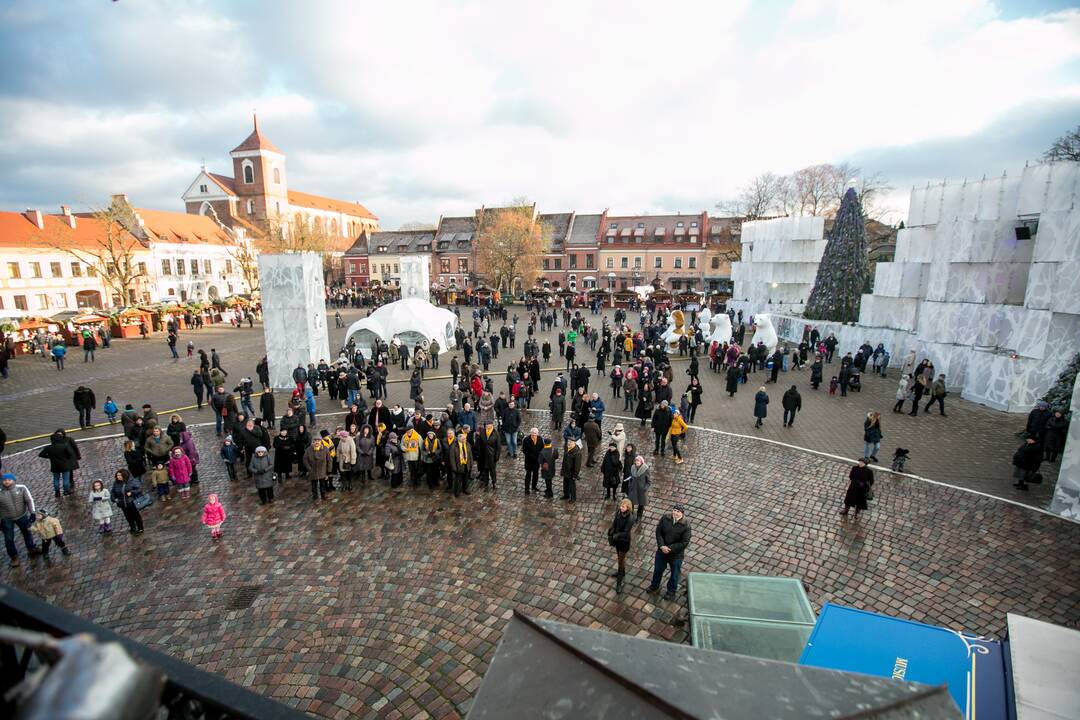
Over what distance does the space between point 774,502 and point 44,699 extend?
1143 centimetres

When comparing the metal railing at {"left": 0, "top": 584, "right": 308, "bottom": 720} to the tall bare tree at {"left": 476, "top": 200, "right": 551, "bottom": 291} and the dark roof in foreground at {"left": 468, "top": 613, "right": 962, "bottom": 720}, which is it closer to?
the dark roof in foreground at {"left": 468, "top": 613, "right": 962, "bottom": 720}

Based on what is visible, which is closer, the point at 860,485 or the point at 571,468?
the point at 860,485

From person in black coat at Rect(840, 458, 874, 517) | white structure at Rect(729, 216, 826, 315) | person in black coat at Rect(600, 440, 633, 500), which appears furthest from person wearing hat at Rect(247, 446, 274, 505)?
white structure at Rect(729, 216, 826, 315)

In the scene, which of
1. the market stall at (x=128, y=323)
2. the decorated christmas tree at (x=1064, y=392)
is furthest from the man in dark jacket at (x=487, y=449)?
the market stall at (x=128, y=323)

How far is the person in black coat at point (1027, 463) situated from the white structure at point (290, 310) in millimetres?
20040

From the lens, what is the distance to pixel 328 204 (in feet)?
322

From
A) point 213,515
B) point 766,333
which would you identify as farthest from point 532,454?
point 766,333

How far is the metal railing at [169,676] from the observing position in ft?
5.34

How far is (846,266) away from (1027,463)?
67.4 feet

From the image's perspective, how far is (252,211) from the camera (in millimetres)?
79625

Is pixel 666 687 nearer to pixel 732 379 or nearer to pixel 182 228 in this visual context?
pixel 732 379

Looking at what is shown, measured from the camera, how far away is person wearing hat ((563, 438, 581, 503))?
10422 mm

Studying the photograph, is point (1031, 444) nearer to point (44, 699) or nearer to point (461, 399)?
point (461, 399)

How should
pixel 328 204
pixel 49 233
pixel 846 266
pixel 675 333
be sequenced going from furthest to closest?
1. pixel 328 204
2. pixel 49 233
3. pixel 846 266
4. pixel 675 333
